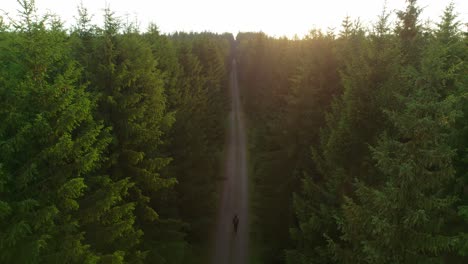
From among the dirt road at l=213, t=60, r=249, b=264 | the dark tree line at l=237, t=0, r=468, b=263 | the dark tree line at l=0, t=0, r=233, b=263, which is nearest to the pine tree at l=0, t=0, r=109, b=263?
the dark tree line at l=0, t=0, r=233, b=263

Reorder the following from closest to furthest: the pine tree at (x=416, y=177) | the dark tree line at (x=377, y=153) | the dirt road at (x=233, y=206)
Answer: the pine tree at (x=416, y=177), the dark tree line at (x=377, y=153), the dirt road at (x=233, y=206)

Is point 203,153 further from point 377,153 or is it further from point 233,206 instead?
point 377,153

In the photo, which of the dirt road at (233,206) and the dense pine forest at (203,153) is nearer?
the dense pine forest at (203,153)

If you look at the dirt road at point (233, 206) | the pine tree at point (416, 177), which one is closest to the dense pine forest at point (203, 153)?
the pine tree at point (416, 177)

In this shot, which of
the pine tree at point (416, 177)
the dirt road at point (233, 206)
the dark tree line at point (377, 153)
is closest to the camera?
the pine tree at point (416, 177)

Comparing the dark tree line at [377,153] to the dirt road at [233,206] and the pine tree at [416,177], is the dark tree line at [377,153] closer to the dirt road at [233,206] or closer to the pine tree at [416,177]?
the pine tree at [416,177]

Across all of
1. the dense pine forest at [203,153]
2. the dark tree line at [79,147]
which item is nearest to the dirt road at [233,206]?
the dense pine forest at [203,153]

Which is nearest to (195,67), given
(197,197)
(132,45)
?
(197,197)

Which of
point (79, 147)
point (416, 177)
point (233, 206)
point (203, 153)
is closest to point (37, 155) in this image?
point (79, 147)
